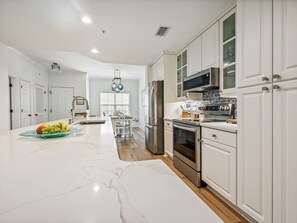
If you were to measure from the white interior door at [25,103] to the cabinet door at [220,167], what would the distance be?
4724mm

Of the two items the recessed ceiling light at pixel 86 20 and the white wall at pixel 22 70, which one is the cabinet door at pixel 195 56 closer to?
the recessed ceiling light at pixel 86 20

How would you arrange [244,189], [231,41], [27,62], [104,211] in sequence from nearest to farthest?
1. [104,211]
2. [244,189]
3. [231,41]
4. [27,62]

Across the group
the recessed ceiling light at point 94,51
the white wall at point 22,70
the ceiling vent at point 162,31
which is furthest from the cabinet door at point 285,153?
the white wall at point 22,70

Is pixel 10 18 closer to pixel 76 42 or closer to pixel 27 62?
pixel 76 42

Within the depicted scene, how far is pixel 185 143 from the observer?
7.99ft

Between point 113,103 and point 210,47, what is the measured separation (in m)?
6.34

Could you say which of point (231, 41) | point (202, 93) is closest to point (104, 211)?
point (231, 41)

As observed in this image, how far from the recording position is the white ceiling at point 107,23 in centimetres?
181

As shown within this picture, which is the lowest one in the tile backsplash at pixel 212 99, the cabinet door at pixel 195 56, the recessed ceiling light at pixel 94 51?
the tile backsplash at pixel 212 99

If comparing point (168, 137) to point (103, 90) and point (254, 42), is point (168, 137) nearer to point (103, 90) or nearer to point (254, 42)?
point (254, 42)

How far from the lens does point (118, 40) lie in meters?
2.77

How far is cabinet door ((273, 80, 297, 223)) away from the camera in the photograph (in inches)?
41.4

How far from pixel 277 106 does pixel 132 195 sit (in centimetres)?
125

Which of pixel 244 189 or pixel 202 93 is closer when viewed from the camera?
pixel 244 189
